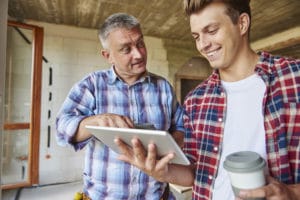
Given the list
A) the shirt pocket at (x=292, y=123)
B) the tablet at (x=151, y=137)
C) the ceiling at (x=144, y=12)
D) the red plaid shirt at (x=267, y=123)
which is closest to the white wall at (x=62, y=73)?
the ceiling at (x=144, y=12)

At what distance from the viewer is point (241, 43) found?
1.00 metres

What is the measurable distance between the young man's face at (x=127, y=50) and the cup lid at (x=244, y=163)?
85cm

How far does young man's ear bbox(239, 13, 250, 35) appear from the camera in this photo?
1.00m

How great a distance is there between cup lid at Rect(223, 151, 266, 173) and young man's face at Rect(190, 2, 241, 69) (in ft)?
1.43

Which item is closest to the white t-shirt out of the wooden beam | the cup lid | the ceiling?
the cup lid

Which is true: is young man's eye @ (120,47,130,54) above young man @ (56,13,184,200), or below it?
above

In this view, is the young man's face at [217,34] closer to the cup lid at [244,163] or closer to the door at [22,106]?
the cup lid at [244,163]

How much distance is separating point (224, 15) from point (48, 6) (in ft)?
10.2

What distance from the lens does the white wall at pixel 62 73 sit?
3.97 meters

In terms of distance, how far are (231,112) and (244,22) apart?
0.37m

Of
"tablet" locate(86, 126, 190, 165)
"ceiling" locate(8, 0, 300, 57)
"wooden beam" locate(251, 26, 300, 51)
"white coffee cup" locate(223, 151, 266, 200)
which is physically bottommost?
"white coffee cup" locate(223, 151, 266, 200)

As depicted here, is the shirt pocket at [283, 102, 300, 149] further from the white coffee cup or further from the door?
the door

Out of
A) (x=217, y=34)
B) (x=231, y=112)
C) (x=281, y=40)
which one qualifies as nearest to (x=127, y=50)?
(x=217, y=34)

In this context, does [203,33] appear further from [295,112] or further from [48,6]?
[48,6]
